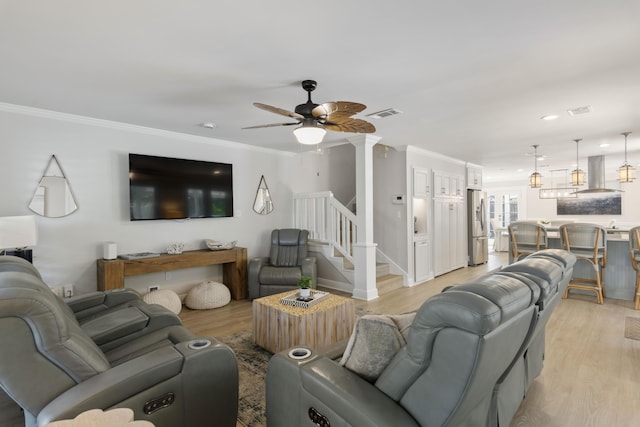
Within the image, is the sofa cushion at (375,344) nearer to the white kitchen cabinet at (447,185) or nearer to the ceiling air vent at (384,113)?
the ceiling air vent at (384,113)

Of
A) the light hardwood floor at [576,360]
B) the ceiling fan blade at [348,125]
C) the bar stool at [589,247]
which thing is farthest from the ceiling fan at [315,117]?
the bar stool at [589,247]

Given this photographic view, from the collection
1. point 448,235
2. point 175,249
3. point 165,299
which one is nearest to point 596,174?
point 448,235

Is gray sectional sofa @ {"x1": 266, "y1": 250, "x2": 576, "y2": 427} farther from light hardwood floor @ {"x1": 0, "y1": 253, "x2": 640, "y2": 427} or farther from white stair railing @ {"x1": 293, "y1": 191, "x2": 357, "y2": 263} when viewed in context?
white stair railing @ {"x1": 293, "y1": 191, "x2": 357, "y2": 263}

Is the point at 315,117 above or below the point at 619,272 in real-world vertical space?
above

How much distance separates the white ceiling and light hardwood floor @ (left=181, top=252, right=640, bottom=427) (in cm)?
245

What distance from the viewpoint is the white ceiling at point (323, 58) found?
1.91m

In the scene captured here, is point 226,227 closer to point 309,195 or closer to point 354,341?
point 309,195

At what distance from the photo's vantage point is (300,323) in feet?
9.25

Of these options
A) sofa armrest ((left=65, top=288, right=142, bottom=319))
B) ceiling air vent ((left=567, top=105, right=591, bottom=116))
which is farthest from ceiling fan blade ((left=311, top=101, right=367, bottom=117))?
ceiling air vent ((left=567, top=105, right=591, bottom=116))

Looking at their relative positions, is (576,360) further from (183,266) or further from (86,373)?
(183,266)

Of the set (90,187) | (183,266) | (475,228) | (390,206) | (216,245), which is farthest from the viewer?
(475,228)

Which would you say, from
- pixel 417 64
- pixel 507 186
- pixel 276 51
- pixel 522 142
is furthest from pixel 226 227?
pixel 507 186

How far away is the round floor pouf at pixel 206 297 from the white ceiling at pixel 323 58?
7.33 ft

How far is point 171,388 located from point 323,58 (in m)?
2.28
